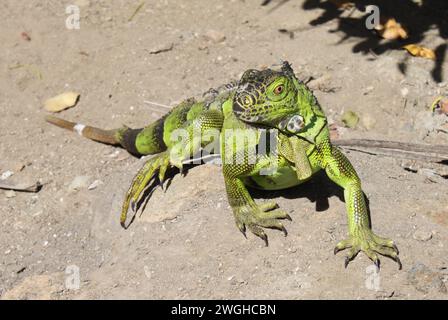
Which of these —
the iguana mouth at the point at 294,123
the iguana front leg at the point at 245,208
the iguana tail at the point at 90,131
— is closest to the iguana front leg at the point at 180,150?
the iguana front leg at the point at 245,208

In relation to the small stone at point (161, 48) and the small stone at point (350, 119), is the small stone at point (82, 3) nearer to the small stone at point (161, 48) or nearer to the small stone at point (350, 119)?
the small stone at point (161, 48)

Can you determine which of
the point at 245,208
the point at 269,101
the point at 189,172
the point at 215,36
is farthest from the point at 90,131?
the point at 269,101

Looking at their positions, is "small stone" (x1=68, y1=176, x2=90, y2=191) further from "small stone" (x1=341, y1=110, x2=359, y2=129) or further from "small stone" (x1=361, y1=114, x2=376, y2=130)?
"small stone" (x1=361, y1=114, x2=376, y2=130)

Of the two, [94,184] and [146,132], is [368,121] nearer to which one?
[146,132]

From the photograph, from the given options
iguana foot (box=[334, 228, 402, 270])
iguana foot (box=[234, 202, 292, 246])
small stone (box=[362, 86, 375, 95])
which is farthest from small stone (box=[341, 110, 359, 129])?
iguana foot (box=[334, 228, 402, 270])

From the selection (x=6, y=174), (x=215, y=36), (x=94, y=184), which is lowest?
(x=6, y=174)
